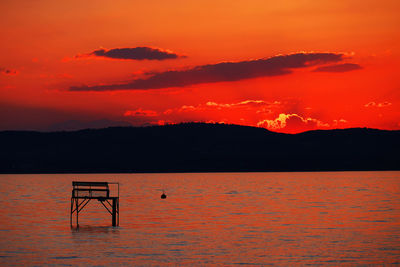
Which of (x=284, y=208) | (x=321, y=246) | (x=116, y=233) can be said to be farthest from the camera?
(x=284, y=208)

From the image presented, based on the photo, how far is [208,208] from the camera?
89688 mm

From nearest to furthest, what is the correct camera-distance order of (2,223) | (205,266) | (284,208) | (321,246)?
(205,266) < (321,246) < (2,223) < (284,208)

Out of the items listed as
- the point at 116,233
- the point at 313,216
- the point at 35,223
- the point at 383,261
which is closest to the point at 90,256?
the point at 116,233

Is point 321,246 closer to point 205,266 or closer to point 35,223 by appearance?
point 205,266

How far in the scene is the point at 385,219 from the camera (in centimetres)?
7012

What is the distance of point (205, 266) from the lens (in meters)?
39.5

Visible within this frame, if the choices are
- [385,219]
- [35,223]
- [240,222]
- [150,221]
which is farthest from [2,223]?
[385,219]

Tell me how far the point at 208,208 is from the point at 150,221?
69.1ft

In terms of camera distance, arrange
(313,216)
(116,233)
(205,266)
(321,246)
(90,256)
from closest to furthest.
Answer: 1. (205,266)
2. (90,256)
3. (321,246)
4. (116,233)
5. (313,216)

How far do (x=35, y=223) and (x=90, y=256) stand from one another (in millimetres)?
25439

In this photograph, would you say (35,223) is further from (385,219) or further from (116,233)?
(385,219)

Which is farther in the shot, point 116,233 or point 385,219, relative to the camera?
point 385,219

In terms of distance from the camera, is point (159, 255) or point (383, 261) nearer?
point (383, 261)

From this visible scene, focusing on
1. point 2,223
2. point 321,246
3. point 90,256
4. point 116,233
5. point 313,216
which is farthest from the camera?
point 313,216
